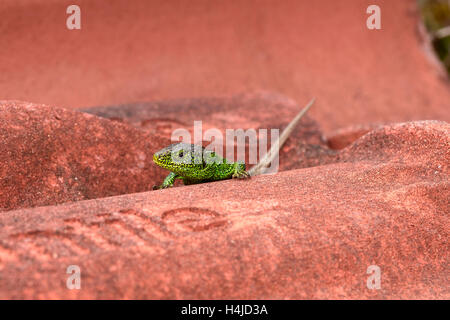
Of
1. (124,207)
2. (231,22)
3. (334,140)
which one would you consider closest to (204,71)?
(231,22)

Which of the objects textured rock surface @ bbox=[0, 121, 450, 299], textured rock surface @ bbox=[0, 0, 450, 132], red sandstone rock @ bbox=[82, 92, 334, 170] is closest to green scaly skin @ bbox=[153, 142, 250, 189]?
textured rock surface @ bbox=[0, 121, 450, 299]

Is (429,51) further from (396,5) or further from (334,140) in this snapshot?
(334,140)

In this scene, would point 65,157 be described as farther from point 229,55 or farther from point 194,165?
point 229,55

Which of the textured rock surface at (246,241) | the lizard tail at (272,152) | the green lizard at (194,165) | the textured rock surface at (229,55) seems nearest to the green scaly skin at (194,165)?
the green lizard at (194,165)

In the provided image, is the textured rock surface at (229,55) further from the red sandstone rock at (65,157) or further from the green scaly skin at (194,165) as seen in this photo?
the green scaly skin at (194,165)

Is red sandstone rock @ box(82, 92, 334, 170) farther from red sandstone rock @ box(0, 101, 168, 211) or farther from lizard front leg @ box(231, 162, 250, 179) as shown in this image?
lizard front leg @ box(231, 162, 250, 179)

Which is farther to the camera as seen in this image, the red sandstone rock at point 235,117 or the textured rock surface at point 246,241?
the red sandstone rock at point 235,117
